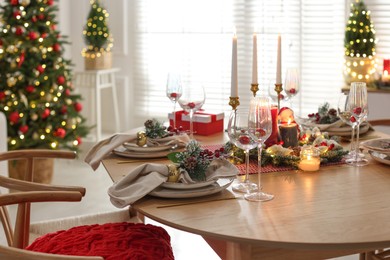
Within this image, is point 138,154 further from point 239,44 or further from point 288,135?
point 239,44

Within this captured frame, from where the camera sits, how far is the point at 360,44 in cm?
536

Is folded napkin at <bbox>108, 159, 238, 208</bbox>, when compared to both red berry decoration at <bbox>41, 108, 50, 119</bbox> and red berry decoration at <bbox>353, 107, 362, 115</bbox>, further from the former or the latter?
red berry decoration at <bbox>41, 108, 50, 119</bbox>

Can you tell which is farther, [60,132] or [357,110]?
Answer: [60,132]

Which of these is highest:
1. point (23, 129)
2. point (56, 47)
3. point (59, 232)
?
point (56, 47)

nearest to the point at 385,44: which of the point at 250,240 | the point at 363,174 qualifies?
the point at 363,174

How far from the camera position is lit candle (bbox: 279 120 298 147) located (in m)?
2.57

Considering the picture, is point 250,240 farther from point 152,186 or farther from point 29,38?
point 29,38

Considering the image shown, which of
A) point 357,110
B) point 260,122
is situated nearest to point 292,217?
point 260,122

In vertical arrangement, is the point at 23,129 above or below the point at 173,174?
below

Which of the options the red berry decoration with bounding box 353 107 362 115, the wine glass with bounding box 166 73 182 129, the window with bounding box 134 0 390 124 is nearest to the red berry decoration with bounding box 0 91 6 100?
the window with bounding box 134 0 390 124

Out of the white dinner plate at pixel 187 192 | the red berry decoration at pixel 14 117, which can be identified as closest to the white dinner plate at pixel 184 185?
the white dinner plate at pixel 187 192

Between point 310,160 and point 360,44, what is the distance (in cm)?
325

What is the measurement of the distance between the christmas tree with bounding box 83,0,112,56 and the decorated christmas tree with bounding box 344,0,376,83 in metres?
2.09

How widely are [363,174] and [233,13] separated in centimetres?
389
